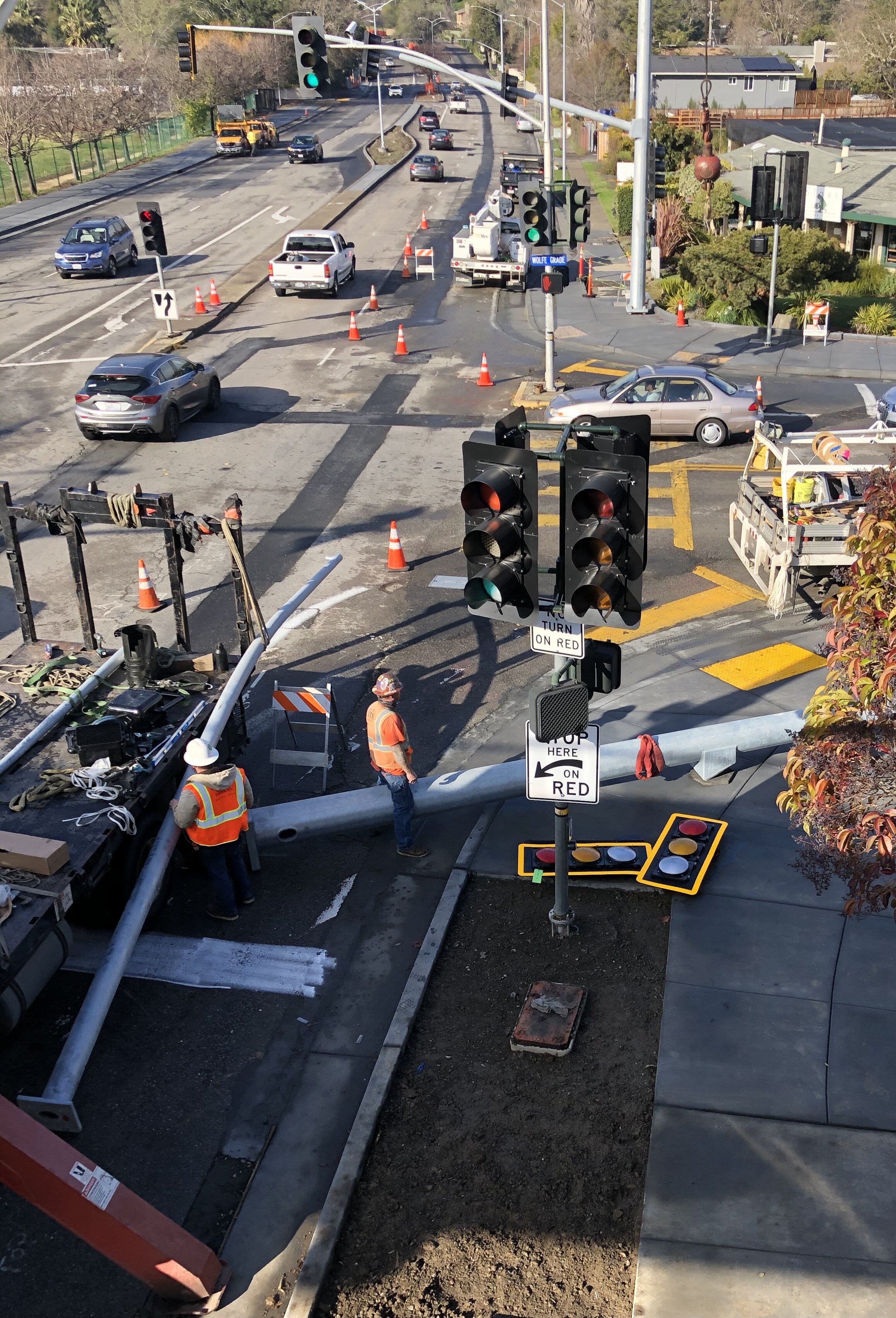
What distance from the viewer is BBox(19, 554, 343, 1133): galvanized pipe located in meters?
7.62

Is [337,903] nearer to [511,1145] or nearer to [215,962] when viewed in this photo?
[215,962]

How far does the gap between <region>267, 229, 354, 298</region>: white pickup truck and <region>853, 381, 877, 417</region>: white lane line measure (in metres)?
15.8

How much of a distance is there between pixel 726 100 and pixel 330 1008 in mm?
82330

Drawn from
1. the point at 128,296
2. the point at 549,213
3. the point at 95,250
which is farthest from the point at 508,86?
the point at 95,250

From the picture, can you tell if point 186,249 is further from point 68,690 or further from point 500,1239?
point 500,1239

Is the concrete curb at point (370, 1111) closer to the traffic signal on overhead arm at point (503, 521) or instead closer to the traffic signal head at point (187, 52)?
the traffic signal on overhead arm at point (503, 521)

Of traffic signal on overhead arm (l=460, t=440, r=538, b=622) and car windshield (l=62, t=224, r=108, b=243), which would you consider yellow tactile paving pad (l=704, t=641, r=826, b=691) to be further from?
car windshield (l=62, t=224, r=108, b=243)

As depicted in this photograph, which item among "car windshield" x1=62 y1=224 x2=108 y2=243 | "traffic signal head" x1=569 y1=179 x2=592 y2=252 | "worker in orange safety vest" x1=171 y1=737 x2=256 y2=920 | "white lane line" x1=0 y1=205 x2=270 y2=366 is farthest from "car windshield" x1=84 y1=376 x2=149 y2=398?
"car windshield" x1=62 y1=224 x2=108 y2=243

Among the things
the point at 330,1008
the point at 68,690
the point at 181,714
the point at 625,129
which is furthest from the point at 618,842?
the point at 625,129

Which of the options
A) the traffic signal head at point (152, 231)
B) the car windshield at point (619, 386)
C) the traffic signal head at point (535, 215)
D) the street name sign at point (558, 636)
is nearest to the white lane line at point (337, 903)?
the street name sign at point (558, 636)

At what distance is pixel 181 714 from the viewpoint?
11008 millimetres

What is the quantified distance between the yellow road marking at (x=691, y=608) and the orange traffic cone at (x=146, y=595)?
18.3ft

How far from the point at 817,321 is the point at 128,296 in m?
20.4

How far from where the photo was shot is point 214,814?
948 centimetres
